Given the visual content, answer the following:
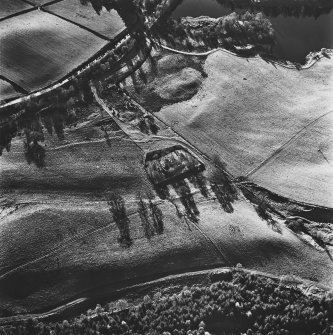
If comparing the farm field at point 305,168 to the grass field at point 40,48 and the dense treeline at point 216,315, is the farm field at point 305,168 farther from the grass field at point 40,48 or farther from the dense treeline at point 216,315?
the grass field at point 40,48

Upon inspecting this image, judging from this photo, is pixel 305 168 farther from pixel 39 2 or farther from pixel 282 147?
pixel 39 2

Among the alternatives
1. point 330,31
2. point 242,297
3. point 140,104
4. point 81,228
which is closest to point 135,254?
point 81,228

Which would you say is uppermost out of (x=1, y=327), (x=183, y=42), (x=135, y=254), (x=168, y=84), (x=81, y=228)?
(x=183, y=42)

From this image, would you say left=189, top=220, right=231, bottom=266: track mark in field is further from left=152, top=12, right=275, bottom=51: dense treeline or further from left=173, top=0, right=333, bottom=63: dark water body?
left=173, top=0, right=333, bottom=63: dark water body

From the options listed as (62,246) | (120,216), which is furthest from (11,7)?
(62,246)

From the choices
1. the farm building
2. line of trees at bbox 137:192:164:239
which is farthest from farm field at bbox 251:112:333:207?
line of trees at bbox 137:192:164:239

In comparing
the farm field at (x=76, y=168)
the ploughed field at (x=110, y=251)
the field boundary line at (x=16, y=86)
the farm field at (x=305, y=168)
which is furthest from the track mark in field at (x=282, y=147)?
the field boundary line at (x=16, y=86)

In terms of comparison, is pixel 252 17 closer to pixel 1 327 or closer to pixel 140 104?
pixel 140 104
